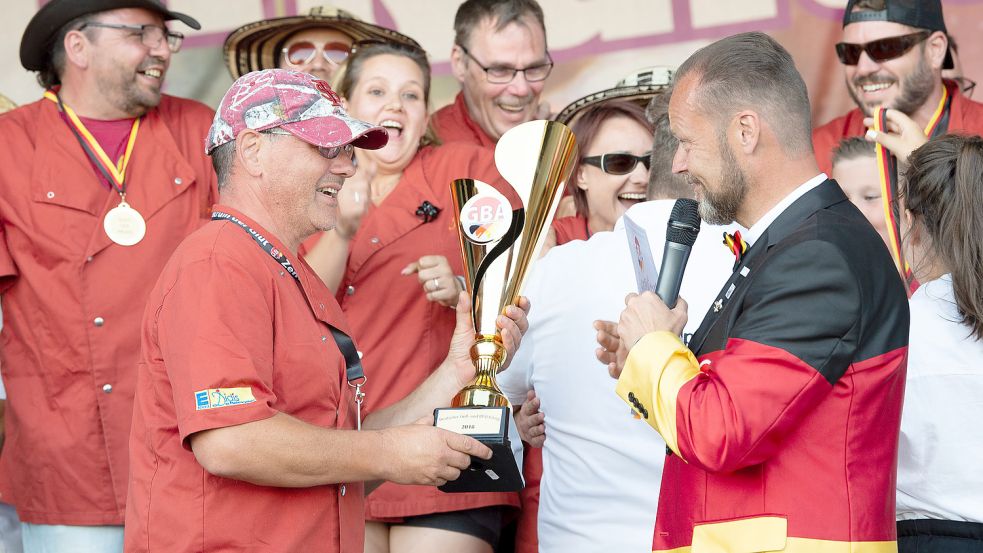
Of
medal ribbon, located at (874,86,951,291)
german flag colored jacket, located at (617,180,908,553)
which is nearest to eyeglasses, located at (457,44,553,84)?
medal ribbon, located at (874,86,951,291)

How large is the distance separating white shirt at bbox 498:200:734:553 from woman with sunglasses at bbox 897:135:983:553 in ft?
1.74

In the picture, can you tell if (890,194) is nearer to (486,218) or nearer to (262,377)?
(486,218)

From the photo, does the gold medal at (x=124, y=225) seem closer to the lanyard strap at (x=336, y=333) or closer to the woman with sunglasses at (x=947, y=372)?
the lanyard strap at (x=336, y=333)

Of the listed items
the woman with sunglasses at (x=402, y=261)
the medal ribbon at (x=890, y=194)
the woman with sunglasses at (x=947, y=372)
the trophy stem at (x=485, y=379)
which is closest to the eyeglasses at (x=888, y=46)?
the medal ribbon at (x=890, y=194)

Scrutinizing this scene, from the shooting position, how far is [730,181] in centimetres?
262

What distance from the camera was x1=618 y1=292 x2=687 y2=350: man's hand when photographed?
259 cm

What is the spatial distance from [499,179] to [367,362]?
0.77 meters

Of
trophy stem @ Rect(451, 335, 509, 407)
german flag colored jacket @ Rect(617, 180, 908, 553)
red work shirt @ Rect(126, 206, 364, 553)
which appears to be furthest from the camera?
trophy stem @ Rect(451, 335, 509, 407)

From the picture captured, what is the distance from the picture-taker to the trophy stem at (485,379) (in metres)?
2.98

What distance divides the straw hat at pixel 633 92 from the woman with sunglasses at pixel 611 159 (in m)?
0.41

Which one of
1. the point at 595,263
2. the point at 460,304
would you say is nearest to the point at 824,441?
the point at 595,263

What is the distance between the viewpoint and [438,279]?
3.77m

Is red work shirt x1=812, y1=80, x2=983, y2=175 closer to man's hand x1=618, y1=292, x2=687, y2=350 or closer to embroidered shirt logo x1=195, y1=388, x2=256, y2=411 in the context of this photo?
man's hand x1=618, y1=292, x2=687, y2=350

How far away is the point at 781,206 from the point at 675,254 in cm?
27
